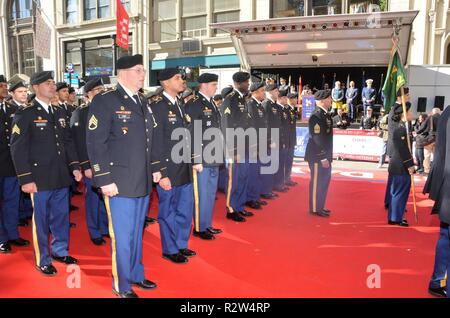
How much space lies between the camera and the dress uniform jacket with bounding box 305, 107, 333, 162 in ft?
19.4

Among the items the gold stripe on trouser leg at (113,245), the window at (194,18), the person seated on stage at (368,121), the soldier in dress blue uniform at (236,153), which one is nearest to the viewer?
the gold stripe on trouser leg at (113,245)

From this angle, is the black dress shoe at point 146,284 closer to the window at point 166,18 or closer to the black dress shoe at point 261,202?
the black dress shoe at point 261,202

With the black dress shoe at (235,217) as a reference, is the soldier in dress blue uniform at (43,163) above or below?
above

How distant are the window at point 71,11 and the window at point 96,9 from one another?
2.88ft

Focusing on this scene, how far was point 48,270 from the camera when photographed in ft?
12.6

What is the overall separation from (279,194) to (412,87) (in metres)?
7.11

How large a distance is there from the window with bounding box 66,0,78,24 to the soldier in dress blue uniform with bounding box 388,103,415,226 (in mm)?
23118

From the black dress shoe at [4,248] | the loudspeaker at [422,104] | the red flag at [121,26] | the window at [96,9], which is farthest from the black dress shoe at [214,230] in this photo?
the window at [96,9]

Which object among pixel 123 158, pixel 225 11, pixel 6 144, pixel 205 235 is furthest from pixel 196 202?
pixel 225 11

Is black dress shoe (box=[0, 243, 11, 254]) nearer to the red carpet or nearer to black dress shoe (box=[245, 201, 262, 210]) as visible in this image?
the red carpet

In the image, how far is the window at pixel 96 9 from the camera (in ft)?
73.2

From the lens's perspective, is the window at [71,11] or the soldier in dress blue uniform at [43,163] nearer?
A: the soldier in dress blue uniform at [43,163]

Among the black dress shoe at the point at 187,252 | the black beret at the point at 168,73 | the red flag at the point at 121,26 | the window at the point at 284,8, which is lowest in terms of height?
the black dress shoe at the point at 187,252

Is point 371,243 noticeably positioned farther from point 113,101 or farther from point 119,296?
point 113,101
